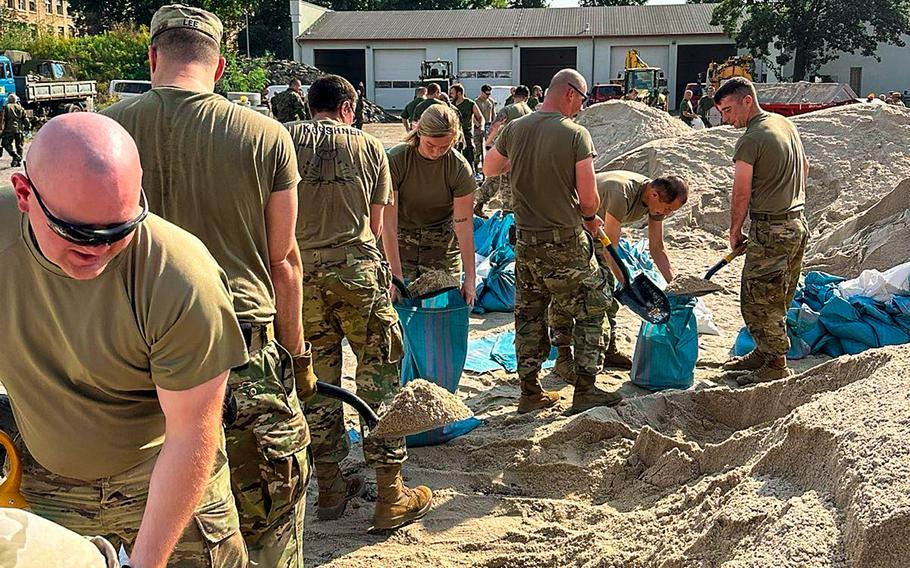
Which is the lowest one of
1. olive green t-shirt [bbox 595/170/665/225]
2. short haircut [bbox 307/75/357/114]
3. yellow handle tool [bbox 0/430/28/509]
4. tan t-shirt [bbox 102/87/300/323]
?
yellow handle tool [bbox 0/430/28/509]

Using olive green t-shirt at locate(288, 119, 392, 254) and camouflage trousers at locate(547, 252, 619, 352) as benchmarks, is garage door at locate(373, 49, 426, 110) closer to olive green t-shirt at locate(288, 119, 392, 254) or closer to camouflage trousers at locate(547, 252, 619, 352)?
camouflage trousers at locate(547, 252, 619, 352)

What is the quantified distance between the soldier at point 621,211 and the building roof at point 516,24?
36.5 m

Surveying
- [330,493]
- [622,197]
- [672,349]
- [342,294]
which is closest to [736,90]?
[622,197]

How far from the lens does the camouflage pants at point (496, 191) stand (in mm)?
10297

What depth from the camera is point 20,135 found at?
16.8 metres

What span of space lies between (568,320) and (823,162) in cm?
749

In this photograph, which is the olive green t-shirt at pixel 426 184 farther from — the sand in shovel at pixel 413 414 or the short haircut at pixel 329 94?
the sand in shovel at pixel 413 414

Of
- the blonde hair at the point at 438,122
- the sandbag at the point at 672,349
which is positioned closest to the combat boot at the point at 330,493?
the blonde hair at the point at 438,122

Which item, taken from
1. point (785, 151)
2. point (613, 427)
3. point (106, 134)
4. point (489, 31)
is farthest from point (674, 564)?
point (489, 31)

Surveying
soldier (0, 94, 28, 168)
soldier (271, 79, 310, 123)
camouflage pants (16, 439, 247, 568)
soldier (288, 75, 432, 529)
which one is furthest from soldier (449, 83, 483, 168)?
camouflage pants (16, 439, 247, 568)

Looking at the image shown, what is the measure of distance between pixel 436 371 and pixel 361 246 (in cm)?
139

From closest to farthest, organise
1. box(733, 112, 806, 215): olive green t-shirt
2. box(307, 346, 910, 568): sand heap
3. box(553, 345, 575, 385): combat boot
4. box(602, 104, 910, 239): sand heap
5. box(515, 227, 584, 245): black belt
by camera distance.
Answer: box(307, 346, 910, 568): sand heap → box(515, 227, 584, 245): black belt → box(733, 112, 806, 215): olive green t-shirt → box(553, 345, 575, 385): combat boot → box(602, 104, 910, 239): sand heap

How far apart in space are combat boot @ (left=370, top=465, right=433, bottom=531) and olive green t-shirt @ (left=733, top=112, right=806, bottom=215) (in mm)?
3121

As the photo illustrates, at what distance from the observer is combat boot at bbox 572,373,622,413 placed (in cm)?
512
